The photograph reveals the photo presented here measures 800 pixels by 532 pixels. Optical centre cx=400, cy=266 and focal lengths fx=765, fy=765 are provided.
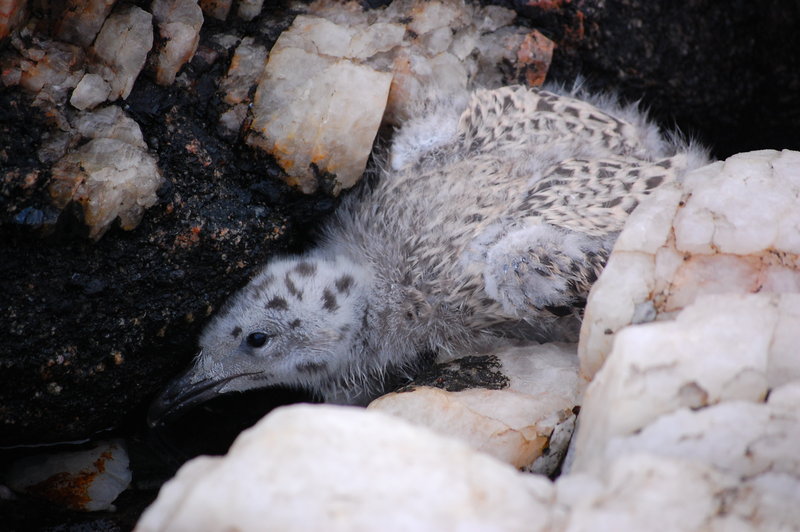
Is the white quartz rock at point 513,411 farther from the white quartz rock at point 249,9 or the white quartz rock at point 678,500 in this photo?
the white quartz rock at point 249,9

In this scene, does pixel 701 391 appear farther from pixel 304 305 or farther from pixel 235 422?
pixel 235 422

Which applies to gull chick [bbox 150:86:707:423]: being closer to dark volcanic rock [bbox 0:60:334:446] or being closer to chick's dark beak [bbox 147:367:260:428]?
chick's dark beak [bbox 147:367:260:428]

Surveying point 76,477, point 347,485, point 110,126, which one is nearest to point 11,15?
point 110,126

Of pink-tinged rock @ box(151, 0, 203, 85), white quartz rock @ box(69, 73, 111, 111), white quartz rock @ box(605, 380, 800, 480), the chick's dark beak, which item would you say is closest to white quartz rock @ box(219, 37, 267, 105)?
pink-tinged rock @ box(151, 0, 203, 85)

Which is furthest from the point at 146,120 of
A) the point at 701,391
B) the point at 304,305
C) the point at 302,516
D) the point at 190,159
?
the point at 701,391

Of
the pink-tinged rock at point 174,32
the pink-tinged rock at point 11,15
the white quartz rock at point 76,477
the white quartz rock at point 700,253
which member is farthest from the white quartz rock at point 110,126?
the white quartz rock at point 700,253

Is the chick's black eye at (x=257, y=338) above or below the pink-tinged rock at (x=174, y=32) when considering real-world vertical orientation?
below
